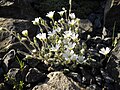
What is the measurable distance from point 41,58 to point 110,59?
1.05m

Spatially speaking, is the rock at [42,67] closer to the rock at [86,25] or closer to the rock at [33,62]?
the rock at [33,62]

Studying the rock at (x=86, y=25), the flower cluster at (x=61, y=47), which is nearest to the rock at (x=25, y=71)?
the flower cluster at (x=61, y=47)

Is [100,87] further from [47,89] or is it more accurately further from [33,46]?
[33,46]

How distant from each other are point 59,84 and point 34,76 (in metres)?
0.39

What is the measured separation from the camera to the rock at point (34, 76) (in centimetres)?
459

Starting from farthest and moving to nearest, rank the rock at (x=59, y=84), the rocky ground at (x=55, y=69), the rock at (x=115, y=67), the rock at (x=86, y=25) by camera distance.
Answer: the rock at (x=86, y=25) < the rock at (x=115, y=67) < the rocky ground at (x=55, y=69) < the rock at (x=59, y=84)

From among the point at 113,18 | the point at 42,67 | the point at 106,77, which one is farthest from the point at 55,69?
the point at 113,18

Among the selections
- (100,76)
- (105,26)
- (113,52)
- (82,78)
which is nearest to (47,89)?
(82,78)

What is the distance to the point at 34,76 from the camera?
15.1 feet

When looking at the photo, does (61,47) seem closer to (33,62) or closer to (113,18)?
(33,62)

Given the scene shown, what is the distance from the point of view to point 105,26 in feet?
19.0

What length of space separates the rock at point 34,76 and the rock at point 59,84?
0.41 feet

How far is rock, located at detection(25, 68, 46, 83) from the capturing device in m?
4.59

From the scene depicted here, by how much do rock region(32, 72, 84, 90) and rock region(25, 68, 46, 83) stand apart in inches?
4.9
